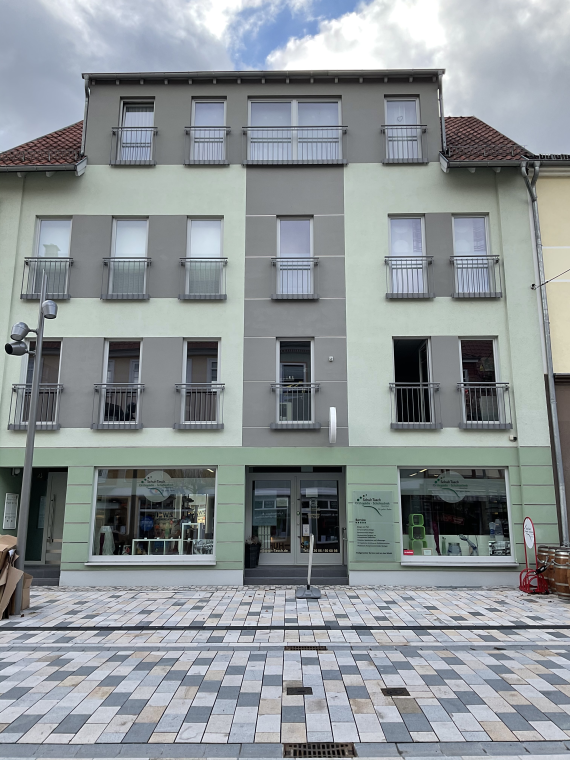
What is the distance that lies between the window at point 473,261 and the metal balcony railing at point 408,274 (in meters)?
0.70

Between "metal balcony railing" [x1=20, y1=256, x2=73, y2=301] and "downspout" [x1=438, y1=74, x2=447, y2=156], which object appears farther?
"downspout" [x1=438, y1=74, x2=447, y2=156]

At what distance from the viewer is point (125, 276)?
1327 cm

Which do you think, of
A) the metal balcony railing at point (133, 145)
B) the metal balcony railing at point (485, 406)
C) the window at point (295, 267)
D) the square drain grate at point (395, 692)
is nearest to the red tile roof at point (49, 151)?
the metal balcony railing at point (133, 145)

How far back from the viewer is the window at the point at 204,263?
13.2m

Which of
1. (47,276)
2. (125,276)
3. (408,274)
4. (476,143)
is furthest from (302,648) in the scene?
(476,143)

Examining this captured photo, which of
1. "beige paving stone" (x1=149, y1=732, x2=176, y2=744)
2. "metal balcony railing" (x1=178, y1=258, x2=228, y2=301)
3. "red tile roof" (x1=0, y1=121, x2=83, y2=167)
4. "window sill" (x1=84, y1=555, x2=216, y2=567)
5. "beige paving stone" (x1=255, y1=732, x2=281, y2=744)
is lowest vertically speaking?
"beige paving stone" (x1=255, y1=732, x2=281, y2=744)

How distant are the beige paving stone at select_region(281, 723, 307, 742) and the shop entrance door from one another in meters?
7.98

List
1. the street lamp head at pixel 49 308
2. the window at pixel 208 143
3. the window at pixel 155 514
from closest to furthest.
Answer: the street lamp head at pixel 49 308
the window at pixel 155 514
the window at pixel 208 143

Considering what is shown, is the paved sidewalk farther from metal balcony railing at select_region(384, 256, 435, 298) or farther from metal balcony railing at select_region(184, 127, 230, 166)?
metal balcony railing at select_region(184, 127, 230, 166)

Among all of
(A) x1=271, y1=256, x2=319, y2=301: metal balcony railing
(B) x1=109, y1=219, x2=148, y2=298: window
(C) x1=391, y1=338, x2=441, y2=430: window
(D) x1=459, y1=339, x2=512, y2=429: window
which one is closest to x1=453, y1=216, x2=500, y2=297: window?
(D) x1=459, y1=339, x2=512, y2=429: window

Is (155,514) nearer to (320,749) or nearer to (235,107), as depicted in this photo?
(320,749)

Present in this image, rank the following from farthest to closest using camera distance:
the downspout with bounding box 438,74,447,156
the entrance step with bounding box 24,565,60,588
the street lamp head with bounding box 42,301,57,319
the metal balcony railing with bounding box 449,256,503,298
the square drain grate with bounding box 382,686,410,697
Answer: the downspout with bounding box 438,74,447,156 → the metal balcony railing with bounding box 449,256,503,298 → the entrance step with bounding box 24,565,60,588 → the street lamp head with bounding box 42,301,57,319 → the square drain grate with bounding box 382,686,410,697

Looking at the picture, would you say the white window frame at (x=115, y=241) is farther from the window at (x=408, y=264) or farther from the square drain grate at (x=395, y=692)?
the square drain grate at (x=395, y=692)

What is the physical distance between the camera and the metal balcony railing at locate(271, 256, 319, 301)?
43.2ft
